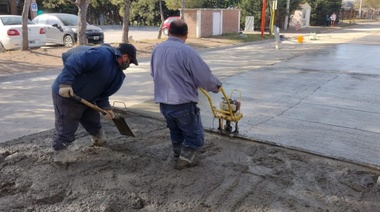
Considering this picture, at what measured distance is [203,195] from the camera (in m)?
3.45

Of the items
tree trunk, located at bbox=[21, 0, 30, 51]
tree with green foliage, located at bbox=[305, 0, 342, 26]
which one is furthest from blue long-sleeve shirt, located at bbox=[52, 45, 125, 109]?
tree with green foliage, located at bbox=[305, 0, 342, 26]

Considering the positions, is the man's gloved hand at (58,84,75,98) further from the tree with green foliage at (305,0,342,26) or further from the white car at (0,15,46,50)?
the tree with green foliage at (305,0,342,26)

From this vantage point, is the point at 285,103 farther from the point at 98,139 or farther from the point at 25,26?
the point at 25,26

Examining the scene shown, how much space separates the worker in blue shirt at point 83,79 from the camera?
144 inches

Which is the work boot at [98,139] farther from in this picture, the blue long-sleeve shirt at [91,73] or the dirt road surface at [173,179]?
the blue long-sleeve shirt at [91,73]

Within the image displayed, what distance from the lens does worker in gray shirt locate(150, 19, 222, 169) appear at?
3.72 m

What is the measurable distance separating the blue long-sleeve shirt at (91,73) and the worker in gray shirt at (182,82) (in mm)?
459

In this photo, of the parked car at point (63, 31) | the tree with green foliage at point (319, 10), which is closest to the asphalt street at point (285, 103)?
the parked car at point (63, 31)

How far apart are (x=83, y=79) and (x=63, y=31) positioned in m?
12.2

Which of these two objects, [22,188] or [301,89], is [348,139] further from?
[22,188]

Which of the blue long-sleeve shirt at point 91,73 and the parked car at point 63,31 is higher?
the parked car at point 63,31

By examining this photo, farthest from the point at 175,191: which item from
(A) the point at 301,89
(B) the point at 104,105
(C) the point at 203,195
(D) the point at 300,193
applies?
(A) the point at 301,89

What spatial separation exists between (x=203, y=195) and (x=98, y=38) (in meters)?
13.7

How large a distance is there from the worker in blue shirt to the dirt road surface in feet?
1.40
